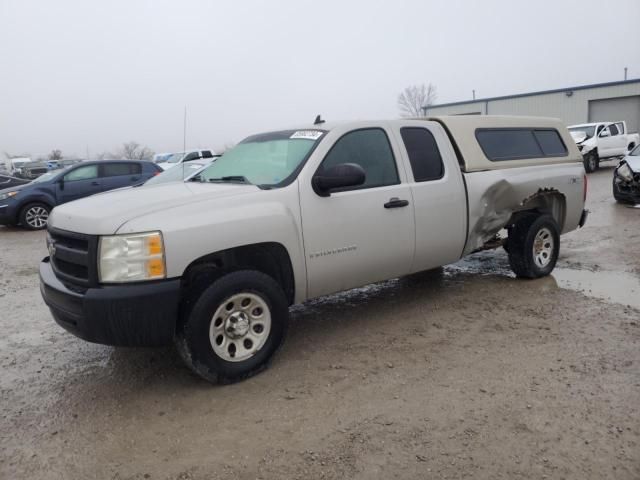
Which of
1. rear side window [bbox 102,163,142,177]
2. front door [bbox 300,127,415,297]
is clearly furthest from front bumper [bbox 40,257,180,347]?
rear side window [bbox 102,163,142,177]

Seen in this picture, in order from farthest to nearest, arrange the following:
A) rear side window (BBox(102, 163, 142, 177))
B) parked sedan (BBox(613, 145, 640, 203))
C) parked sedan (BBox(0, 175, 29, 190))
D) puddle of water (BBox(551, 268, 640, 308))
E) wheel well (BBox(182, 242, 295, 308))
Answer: parked sedan (BBox(0, 175, 29, 190)) < rear side window (BBox(102, 163, 142, 177)) < parked sedan (BBox(613, 145, 640, 203)) < puddle of water (BBox(551, 268, 640, 308)) < wheel well (BBox(182, 242, 295, 308))

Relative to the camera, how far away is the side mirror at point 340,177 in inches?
154

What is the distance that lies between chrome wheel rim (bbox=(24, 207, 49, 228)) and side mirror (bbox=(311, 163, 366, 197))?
10362mm

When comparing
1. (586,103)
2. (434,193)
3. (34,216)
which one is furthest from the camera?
(586,103)

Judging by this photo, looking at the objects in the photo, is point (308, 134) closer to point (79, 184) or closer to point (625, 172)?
point (625, 172)

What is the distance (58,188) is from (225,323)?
10.7m

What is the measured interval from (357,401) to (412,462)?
0.69m

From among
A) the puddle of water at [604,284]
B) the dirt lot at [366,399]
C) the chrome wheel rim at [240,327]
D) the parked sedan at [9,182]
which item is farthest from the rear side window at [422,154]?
the parked sedan at [9,182]

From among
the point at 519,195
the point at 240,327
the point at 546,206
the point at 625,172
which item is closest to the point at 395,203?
the point at 240,327

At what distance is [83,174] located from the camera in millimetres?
12898

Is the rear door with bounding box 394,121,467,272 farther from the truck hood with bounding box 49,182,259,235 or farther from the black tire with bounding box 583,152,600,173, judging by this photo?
the black tire with bounding box 583,152,600,173

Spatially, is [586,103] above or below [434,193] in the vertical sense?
above

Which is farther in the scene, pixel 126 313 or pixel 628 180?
pixel 628 180

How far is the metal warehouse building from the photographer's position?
106 feet
